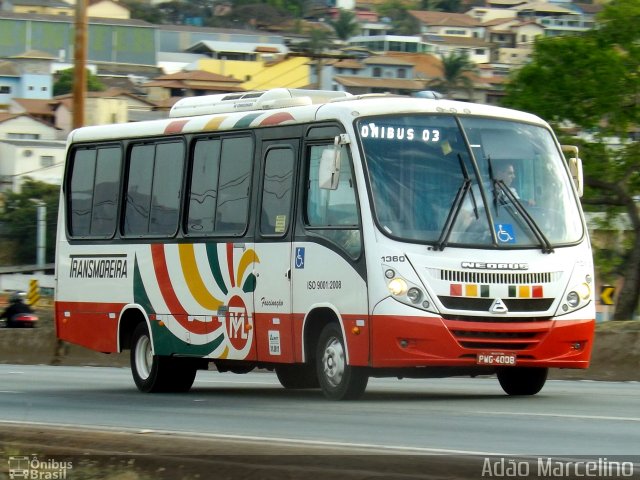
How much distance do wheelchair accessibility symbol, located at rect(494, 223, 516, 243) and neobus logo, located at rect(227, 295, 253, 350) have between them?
9.90 ft

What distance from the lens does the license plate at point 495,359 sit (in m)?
14.2

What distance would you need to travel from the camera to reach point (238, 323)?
53.8ft

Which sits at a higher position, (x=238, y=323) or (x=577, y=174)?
(x=577, y=174)

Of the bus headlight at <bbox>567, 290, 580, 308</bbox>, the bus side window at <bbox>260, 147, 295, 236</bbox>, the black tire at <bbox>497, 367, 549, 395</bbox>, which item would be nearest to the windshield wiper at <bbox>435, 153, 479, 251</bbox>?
the bus headlight at <bbox>567, 290, 580, 308</bbox>

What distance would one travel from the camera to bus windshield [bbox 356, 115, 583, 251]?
14.4 meters

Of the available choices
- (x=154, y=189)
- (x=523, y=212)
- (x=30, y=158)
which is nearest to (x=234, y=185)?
(x=154, y=189)

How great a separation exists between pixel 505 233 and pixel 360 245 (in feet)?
4.47

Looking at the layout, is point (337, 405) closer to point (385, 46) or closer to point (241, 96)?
point (241, 96)

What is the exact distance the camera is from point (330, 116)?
15.2 metres

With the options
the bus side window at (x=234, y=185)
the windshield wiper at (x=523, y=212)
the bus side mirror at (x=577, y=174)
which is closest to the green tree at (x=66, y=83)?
the bus side window at (x=234, y=185)

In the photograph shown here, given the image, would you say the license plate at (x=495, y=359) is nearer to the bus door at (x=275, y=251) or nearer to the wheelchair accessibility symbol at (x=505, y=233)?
the wheelchair accessibility symbol at (x=505, y=233)

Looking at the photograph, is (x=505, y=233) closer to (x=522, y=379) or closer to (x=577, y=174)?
(x=577, y=174)

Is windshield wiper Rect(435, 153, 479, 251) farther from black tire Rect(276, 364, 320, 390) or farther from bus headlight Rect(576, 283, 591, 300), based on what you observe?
black tire Rect(276, 364, 320, 390)

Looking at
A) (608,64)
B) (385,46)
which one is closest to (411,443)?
(608,64)
